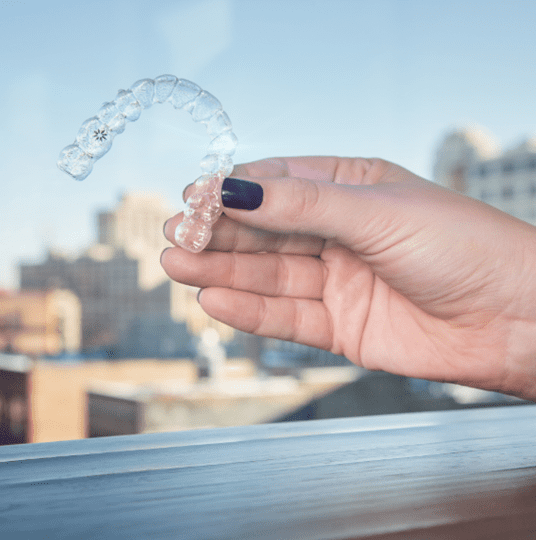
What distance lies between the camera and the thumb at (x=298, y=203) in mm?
523

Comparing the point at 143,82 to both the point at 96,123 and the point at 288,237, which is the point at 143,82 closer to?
the point at 96,123

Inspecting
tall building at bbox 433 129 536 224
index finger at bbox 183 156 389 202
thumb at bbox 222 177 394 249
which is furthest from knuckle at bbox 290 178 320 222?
tall building at bbox 433 129 536 224

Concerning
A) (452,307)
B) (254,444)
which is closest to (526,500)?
(254,444)

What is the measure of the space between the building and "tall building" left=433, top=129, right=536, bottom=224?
17014 mm

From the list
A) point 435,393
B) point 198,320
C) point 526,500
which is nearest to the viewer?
point 526,500

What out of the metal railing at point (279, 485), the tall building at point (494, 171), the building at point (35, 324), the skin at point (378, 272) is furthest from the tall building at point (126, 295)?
the metal railing at point (279, 485)

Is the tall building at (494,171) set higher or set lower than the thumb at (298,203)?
higher

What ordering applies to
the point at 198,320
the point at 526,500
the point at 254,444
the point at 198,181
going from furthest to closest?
the point at 198,320 < the point at 198,181 < the point at 254,444 < the point at 526,500

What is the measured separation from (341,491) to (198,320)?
22.5 metres

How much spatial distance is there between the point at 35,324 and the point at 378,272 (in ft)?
69.9

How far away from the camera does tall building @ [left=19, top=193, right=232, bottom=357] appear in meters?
22.4

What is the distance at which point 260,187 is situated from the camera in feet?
1.73

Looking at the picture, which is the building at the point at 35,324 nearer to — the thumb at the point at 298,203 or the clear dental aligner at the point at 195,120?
the clear dental aligner at the point at 195,120

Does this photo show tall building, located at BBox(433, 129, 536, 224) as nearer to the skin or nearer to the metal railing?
the skin
